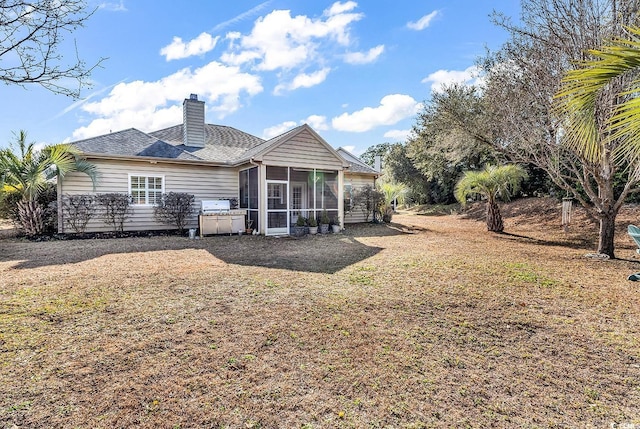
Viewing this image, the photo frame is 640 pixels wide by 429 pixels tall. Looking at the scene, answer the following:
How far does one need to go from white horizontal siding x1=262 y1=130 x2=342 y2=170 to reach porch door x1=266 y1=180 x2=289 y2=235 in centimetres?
80

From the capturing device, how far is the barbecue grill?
10703 millimetres

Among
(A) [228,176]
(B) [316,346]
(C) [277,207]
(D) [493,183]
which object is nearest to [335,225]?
(C) [277,207]

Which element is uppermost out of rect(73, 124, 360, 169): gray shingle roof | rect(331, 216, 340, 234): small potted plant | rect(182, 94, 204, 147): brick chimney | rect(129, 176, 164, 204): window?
rect(182, 94, 204, 147): brick chimney

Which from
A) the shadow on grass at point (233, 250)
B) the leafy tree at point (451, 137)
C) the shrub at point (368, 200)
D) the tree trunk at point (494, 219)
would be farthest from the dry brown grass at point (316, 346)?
the shrub at point (368, 200)

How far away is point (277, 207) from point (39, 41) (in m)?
8.05

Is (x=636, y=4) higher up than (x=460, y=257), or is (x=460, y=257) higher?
(x=636, y=4)

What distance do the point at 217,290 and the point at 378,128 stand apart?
2941 centimetres

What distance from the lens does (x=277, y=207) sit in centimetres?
1118

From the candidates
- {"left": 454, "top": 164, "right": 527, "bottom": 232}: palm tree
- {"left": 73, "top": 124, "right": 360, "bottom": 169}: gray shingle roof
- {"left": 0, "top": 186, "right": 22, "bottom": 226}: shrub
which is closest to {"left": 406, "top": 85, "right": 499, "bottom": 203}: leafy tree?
{"left": 454, "top": 164, "right": 527, "bottom": 232}: palm tree

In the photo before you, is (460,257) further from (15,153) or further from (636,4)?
(15,153)

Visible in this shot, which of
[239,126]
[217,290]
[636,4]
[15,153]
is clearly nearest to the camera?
[217,290]

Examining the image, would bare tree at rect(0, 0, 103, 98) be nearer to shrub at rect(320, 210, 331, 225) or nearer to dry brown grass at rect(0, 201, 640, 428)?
dry brown grass at rect(0, 201, 640, 428)

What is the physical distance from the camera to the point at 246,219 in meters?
11.7

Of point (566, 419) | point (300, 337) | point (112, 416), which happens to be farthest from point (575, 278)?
point (112, 416)
